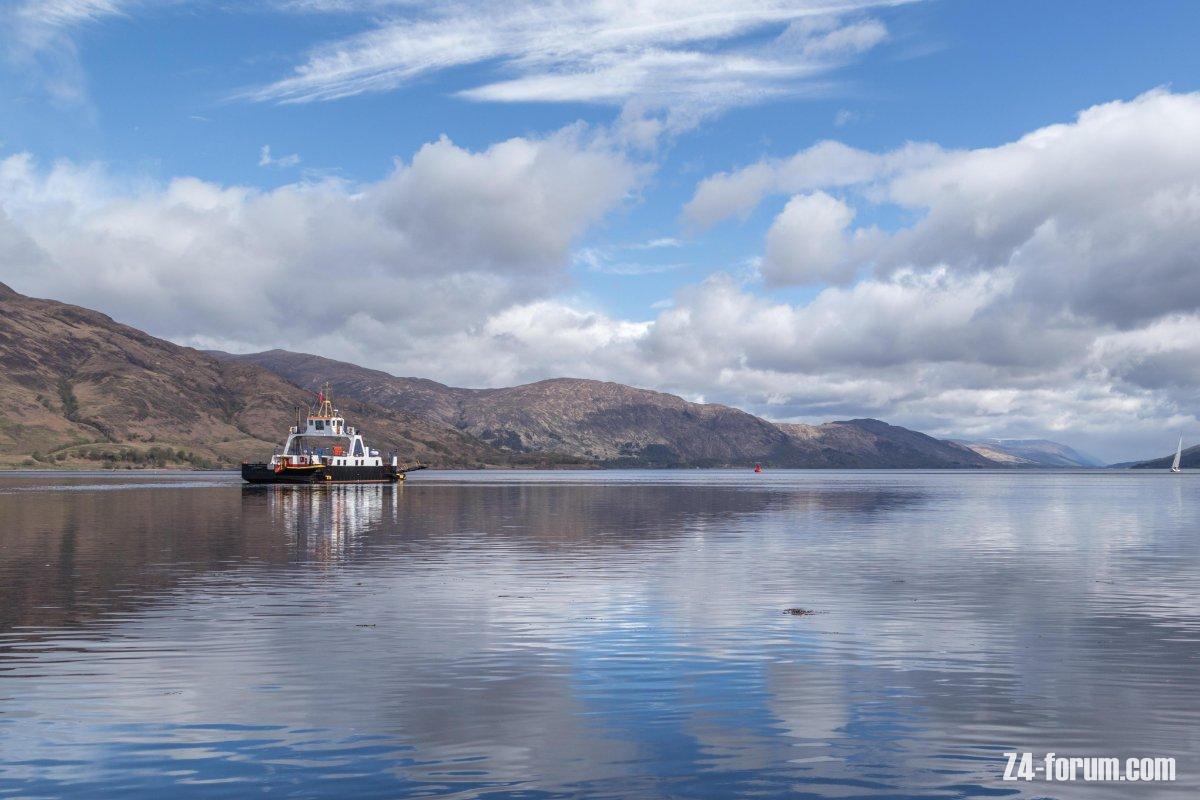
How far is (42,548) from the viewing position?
5919 centimetres

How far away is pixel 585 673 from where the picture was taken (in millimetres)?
25141

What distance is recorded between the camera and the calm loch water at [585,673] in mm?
17219

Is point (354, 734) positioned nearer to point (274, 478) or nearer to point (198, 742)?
point (198, 742)

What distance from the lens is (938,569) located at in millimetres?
50688

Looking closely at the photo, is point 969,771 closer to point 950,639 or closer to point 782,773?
point 782,773

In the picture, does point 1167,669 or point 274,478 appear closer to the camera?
point 1167,669

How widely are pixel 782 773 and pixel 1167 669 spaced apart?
14.2 m

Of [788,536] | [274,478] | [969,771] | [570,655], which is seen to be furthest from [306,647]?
[274,478]

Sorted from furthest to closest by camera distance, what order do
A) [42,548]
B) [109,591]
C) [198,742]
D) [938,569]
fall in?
[42,548]
[938,569]
[109,591]
[198,742]

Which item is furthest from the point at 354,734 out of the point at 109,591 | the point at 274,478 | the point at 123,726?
the point at 274,478

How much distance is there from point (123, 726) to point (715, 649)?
15053mm

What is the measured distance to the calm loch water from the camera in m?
17.2

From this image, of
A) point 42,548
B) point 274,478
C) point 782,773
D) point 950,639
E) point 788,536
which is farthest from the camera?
point 274,478

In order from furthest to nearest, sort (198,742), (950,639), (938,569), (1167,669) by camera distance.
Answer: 1. (938,569)
2. (950,639)
3. (1167,669)
4. (198,742)
